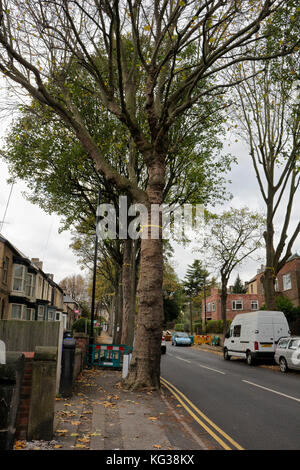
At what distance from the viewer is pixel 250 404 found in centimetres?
887

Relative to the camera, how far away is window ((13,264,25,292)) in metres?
30.7

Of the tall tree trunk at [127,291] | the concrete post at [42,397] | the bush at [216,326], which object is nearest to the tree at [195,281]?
the bush at [216,326]

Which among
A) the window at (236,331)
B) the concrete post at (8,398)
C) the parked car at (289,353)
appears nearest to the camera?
the concrete post at (8,398)

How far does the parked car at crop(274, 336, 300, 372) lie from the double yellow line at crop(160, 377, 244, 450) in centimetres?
756

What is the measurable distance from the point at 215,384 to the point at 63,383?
599 cm

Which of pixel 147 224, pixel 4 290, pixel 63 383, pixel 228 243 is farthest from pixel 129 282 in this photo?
pixel 228 243

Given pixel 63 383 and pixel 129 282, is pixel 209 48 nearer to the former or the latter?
pixel 63 383

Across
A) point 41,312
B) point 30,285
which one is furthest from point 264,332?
point 41,312

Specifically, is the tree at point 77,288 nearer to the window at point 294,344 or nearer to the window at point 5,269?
the window at point 5,269

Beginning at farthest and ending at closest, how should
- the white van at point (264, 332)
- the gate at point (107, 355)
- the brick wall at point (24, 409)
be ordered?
Result: the white van at point (264, 332), the gate at point (107, 355), the brick wall at point (24, 409)

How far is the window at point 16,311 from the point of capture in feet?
98.9

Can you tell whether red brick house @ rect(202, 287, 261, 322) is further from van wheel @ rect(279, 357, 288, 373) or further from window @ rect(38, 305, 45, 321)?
van wheel @ rect(279, 357, 288, 373)

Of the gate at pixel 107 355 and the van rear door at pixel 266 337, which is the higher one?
the van rear door at pixel 266 337

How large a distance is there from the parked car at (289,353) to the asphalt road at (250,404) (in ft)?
3.33
